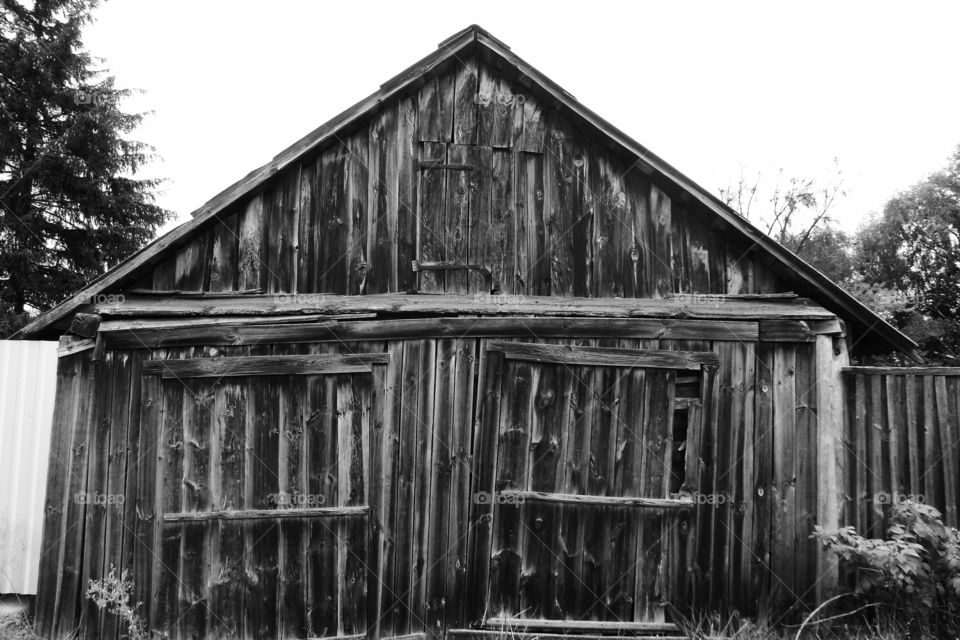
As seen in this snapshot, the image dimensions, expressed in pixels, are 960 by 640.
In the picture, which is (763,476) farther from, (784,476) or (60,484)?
(60,484)

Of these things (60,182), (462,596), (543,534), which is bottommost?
(462,596)

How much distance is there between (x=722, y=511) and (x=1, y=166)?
18865 millimetres

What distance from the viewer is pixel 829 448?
5711 millimetres

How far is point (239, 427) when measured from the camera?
5.53m

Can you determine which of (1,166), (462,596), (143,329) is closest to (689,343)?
(462,596)

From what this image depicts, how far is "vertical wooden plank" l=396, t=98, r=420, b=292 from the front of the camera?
5.88m

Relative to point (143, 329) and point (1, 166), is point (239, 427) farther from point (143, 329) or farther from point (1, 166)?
point (1, 166)

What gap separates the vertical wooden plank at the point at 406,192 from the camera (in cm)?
588

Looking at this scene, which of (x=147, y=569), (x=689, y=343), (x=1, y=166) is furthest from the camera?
(x=1, y=166)

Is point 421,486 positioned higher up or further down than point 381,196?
further down

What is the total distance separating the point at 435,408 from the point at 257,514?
1904 millimetres

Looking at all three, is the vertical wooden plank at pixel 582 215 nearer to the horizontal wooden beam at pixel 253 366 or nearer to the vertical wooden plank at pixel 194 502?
Result: the horizontal wooden beam at pixel 253 366

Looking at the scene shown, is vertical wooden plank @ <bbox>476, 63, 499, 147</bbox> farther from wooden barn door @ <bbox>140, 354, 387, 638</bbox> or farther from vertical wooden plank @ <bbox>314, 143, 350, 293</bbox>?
wooden barn door @ <bbox>140, 354, 387, 638</bbox>

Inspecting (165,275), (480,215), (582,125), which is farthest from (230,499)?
(582,125)
